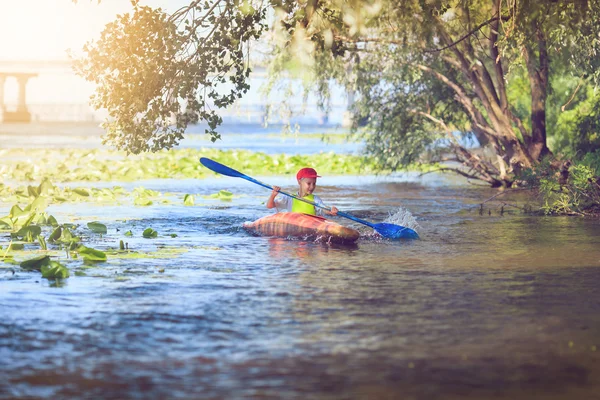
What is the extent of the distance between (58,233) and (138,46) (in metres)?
2.61

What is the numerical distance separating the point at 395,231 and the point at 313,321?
251 inches

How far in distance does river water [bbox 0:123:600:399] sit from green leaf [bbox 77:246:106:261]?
168mm

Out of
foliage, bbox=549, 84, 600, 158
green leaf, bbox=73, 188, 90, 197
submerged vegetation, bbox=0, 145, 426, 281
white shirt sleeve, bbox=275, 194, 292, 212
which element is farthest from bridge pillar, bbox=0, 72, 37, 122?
white shirt sleeve, bbox=275, 194, 292, 212

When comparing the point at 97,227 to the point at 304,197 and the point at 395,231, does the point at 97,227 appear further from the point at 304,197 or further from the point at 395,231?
the point at 395,231

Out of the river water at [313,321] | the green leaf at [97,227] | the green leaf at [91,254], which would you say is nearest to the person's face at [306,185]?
the river water at [313,321]

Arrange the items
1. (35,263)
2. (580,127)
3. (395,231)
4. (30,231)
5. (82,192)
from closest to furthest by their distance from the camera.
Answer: (35,263) < (30,231) < (395,231) < (82,192) < (580,127)

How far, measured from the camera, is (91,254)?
37.7ft

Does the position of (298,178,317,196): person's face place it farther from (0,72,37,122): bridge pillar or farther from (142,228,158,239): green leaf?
(0,72,37,122): bridge pillar

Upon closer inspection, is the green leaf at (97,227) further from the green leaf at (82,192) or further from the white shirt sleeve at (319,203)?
the green leaf at (82,192)

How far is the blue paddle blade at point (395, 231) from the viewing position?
14195 millimetres

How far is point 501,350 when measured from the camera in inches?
272

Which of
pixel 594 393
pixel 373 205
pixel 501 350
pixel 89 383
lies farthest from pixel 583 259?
pixel 373 205

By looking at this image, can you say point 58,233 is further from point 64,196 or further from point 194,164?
point 194,164

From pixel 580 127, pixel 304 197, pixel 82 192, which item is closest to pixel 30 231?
pixel 304 197
